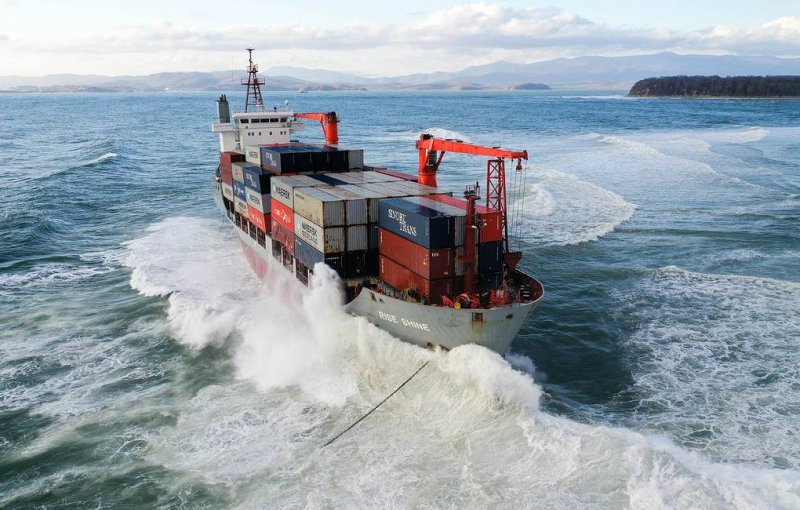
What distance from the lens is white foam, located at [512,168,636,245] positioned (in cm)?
3944

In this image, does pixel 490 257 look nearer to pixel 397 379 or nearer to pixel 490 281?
pixel 490 281

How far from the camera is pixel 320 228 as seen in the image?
23.7 metres

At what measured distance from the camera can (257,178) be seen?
104ft

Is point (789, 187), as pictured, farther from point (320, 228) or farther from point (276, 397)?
point (276, 397)

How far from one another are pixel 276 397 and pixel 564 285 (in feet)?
56.0

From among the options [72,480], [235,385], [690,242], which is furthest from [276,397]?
[690,242]

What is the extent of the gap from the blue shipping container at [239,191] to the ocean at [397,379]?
A: 4161mm

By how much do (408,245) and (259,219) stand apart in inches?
511

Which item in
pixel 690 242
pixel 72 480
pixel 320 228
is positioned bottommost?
pixel 72 480

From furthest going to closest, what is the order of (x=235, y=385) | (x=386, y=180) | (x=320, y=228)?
(x=386, y=180)
(x=320, y=228)
(x=235, y=385)

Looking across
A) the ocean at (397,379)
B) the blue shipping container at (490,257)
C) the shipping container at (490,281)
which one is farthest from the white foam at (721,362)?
the blue shipping container at (490,257)

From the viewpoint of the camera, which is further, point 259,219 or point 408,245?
point 259,219

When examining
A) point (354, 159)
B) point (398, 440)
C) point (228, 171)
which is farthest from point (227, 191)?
point (398, 440)

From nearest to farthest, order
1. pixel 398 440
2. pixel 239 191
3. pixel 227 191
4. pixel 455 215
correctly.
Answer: pixel 398 440 → pixel 455 215 → pixel 239 191 → pixel 227 191
